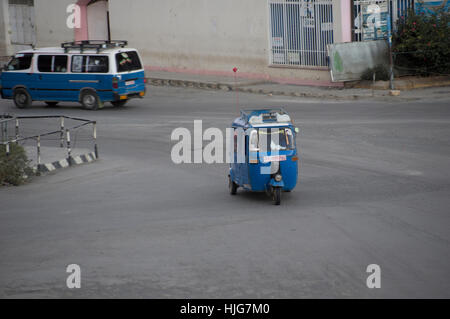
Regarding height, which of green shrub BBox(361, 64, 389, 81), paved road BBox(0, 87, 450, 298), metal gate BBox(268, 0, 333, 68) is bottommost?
paved road BBox(0, 87, 450, 298)

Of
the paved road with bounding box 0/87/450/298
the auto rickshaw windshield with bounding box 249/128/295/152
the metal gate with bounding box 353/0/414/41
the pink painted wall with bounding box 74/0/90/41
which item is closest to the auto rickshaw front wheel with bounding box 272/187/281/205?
the paved road with bounding box 0/87/450/298

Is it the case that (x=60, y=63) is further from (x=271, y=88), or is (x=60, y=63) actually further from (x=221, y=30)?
(x=221, y=30)

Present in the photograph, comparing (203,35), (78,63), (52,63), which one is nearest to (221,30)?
(203,35)

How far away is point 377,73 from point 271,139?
15135mm

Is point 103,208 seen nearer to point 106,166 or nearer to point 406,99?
point 106,166

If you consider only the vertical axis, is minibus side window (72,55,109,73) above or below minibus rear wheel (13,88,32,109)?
above

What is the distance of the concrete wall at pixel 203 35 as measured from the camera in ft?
99.9

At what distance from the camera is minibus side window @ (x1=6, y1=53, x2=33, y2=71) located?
83.6 feet

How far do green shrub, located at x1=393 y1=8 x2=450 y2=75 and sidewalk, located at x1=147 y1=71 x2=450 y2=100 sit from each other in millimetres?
918

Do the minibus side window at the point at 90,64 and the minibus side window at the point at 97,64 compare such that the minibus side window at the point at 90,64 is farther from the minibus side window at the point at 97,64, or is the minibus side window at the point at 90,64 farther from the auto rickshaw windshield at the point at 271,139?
the auto rickshaw windshield at the point at 271,139

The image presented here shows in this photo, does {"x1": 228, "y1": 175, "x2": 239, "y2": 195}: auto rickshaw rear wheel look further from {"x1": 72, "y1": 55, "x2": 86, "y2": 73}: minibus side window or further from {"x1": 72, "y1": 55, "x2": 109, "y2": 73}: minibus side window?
{"x1": 72, "y1": 55, "x2": 86, "y2": 73}: minibus side window

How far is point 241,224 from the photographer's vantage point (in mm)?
11188

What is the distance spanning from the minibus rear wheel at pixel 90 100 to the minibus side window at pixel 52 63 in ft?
3.46
